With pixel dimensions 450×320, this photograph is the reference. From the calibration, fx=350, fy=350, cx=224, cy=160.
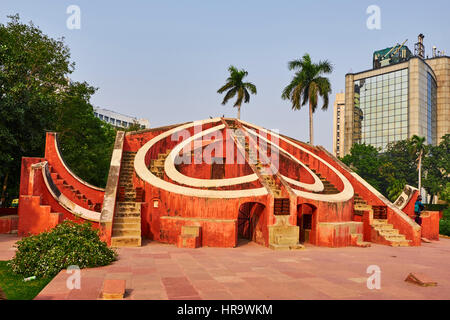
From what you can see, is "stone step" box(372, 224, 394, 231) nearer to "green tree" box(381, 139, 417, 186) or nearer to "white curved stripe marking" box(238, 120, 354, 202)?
"white curved stripe marking" box(238, 120, 354, 202)

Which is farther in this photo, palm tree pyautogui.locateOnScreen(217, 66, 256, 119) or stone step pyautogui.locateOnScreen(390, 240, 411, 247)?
palm tree pyautogui.locateOnScreen(217, 66, 256, 119)

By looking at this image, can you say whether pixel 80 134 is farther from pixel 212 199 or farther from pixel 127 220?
pixel 212 199

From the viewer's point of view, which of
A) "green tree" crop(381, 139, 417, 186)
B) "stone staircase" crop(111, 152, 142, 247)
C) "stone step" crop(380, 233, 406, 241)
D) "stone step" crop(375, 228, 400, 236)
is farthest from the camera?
"green tree" crop(381, 139, 417, 186)

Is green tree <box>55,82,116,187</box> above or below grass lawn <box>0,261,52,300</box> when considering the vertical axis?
above

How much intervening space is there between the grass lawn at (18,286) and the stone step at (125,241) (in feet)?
11.7

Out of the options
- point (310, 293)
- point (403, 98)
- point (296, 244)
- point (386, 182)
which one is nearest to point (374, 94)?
point (403, 98)

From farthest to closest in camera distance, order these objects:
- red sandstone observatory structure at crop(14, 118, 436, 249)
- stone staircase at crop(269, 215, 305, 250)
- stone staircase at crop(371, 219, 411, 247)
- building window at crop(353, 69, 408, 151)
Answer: building window at crop(353, 69, 408, 151) < stone staircase at crop(371, 219, 411, 247) < red sandstone observatory structure at crop(14, 118, 436, 249) < stone staircase at crop(269, 215, 305, 250)

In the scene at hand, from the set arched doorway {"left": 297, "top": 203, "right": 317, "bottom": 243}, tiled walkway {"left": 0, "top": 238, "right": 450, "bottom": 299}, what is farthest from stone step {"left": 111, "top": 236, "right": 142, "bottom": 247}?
arched doorway {"left": 297, "top": 203, "right": 317, "bottom": 243}

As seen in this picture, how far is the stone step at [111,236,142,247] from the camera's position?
11289mm

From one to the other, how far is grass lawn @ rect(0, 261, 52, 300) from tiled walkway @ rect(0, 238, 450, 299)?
0.97ft

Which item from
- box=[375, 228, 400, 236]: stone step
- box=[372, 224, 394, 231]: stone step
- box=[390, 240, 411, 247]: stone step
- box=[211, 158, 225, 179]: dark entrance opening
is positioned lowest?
box=[390, 240, 411, 247]: stone step

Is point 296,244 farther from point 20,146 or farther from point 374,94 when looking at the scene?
point 374,94

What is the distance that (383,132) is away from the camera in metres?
73.0

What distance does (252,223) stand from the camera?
46.8 feet
